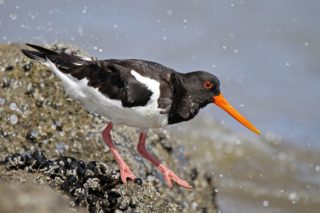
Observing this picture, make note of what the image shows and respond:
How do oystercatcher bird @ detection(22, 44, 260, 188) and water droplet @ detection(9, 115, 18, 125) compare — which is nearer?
oystercatcher bird @ detection(22, 44, 260, 188)

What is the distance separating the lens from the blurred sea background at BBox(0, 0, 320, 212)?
31.8ft

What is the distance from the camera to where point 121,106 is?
198 inches

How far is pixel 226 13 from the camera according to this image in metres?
15.0

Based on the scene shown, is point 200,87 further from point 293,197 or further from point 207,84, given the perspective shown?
A: point 293,197

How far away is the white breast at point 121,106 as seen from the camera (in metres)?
5.03

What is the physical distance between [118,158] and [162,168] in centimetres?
46

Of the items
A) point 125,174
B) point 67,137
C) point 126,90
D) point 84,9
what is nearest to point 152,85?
point 126,90

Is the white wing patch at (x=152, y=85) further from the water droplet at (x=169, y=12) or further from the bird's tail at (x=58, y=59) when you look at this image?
the water droplet at (x=169, y=12)

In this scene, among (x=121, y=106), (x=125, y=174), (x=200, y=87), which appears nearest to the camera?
(x=125, y=174)

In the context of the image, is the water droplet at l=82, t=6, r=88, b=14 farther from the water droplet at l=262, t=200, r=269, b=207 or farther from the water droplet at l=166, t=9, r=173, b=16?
the water droplet at l=262, t=200, r=269, b=207

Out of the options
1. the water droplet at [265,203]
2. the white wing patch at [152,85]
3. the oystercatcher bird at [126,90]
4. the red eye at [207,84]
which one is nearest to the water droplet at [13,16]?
the water droplet at [265,203]

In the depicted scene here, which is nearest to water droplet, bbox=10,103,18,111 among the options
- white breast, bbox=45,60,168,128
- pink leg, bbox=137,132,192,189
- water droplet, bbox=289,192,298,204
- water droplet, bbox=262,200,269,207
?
white breast, bbox=45,60,168,128

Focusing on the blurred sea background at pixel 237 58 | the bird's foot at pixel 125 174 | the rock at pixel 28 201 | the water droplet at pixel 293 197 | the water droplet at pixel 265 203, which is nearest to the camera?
the rock at pixel 28 201

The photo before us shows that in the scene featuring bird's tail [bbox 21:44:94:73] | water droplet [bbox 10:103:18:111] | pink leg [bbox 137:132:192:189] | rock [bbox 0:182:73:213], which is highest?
rock [bbox 0:182:73:213]
